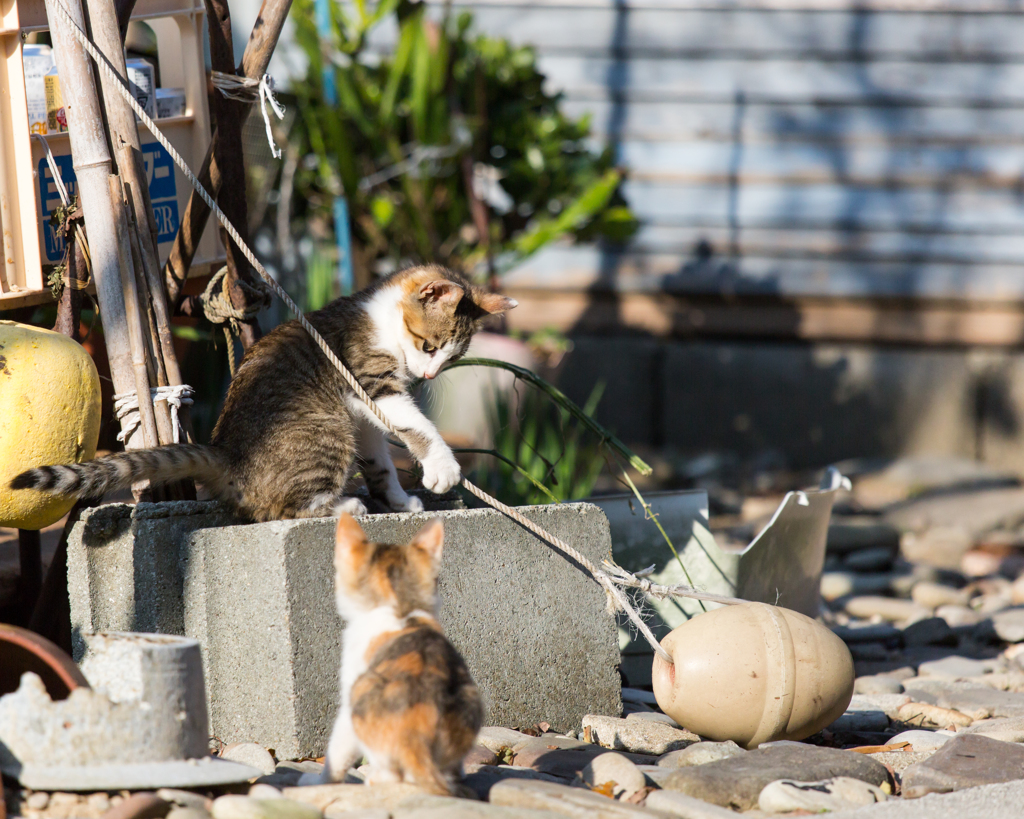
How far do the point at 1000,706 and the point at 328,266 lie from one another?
3.76 metres

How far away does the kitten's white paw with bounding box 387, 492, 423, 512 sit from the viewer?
2953mm

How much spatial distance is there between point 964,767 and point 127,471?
1911 mm

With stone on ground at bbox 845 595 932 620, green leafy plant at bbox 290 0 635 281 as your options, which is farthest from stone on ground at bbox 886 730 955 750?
green leafy plant at bbox 290 0 635 281

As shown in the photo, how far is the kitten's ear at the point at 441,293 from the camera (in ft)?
9.77

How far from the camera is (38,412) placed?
237 centimetres

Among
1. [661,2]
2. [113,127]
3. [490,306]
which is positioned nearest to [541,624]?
[490,306]

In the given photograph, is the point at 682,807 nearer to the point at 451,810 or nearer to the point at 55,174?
the point at 451,810

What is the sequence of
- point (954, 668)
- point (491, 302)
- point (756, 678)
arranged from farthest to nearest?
point (954, 668), point (491, 302), point (756, 678)

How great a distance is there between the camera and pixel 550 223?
20.8ft

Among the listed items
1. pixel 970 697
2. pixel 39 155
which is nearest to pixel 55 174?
pixel 39 155

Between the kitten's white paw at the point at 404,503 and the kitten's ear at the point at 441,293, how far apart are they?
55 centimetres

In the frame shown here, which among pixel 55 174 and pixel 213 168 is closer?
pixel 55 174

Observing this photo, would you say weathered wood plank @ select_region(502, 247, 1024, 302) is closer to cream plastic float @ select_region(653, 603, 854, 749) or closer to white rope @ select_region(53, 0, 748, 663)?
white rope @ select_region(53, 0, 748, 663)

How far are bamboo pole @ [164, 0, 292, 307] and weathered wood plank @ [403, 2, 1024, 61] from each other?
4.43 m
